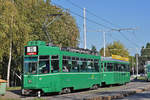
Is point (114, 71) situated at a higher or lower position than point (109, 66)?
lower

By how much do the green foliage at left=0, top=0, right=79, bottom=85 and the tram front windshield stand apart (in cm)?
677

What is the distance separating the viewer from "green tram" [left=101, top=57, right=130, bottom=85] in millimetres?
26920

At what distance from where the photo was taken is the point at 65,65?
1906cm

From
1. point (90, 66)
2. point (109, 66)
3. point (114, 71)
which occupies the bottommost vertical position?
point (114, 71)

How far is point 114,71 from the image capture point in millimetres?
28953

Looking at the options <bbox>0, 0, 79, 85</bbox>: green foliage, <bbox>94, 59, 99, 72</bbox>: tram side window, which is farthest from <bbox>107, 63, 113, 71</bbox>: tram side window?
<bbox>0, 0, 79, 85</bbox>: green foliage

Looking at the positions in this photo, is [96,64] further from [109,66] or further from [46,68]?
[46,68]

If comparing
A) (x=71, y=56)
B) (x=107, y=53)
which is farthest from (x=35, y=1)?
(x=107, y=53)

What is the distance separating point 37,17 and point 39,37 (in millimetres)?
2711

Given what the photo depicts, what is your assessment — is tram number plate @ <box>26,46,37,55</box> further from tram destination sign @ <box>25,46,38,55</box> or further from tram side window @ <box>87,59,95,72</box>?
tram side window @ <box>87,59,95,72</box>

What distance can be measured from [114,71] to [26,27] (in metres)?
9.87

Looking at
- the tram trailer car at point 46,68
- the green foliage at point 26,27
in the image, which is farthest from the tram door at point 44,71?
the green foliage at point 26,27

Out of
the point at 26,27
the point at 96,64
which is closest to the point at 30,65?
the point at 96,64

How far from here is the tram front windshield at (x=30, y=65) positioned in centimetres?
1788
